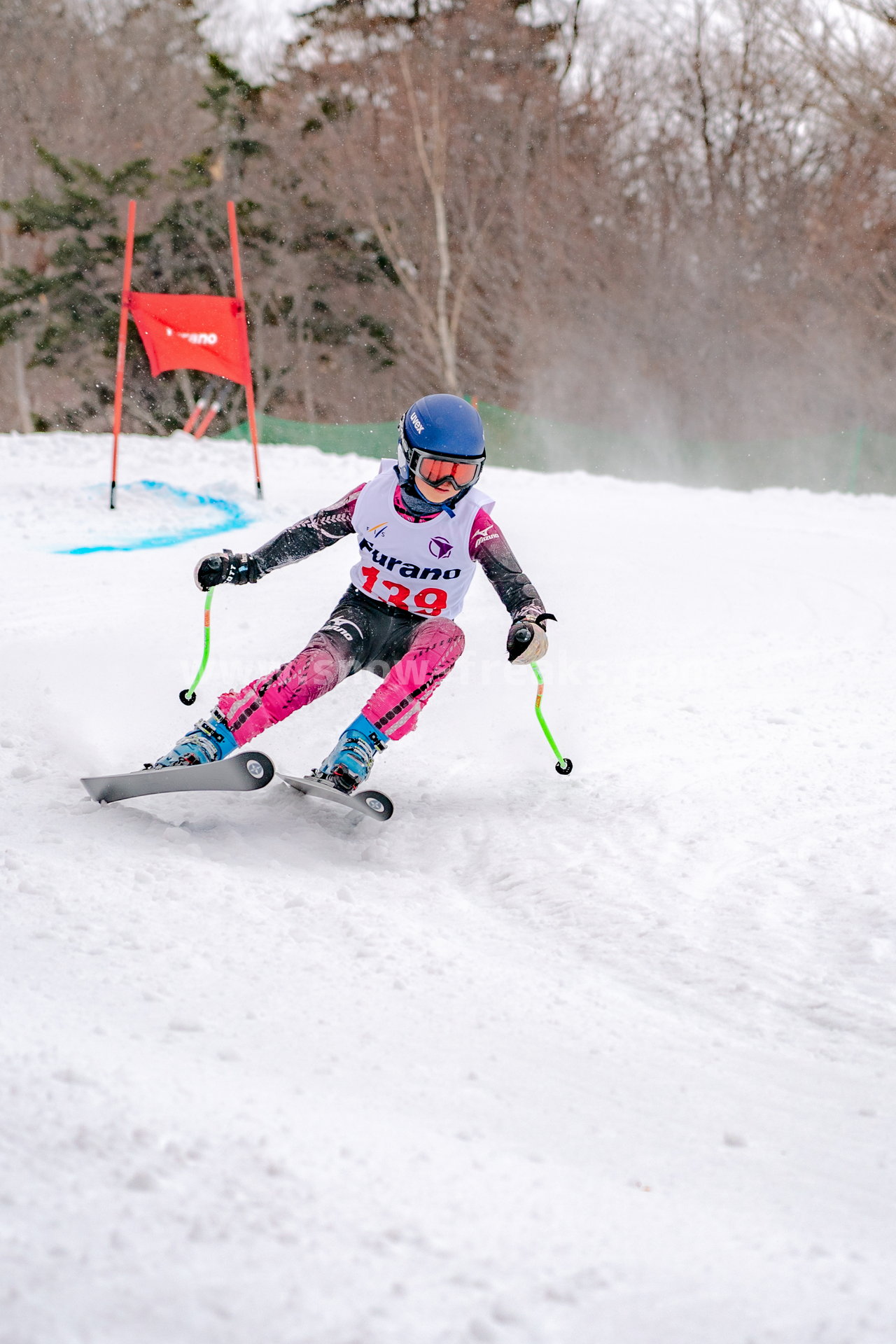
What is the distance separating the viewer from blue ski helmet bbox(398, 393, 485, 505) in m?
3.68

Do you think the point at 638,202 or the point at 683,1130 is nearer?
the point at 683,1130

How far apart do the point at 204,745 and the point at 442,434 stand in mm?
1280

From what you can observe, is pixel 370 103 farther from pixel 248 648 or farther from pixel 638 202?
pixel 248 648

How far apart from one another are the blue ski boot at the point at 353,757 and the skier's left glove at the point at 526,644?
507mm

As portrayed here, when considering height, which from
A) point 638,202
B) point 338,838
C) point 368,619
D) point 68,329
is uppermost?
point 638,202

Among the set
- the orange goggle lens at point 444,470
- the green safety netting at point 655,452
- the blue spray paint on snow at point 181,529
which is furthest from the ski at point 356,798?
the green safety netting at point 655,452

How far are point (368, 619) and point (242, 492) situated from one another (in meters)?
6.15

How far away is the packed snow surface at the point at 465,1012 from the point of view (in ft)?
4.62

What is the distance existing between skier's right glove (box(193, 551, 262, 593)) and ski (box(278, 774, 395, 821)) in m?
0.79

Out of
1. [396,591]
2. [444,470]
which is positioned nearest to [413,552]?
[396,591]

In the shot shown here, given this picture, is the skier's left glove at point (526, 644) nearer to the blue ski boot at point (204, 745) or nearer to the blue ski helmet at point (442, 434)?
the blue ski helmet at point (442, 434)

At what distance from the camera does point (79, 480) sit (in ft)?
33.1

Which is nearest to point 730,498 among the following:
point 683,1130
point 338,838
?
point 338,838

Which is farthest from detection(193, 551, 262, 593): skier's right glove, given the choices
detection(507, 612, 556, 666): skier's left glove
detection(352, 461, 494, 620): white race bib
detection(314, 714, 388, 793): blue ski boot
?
detection(507, 612, 556, 666): skier's left glove
